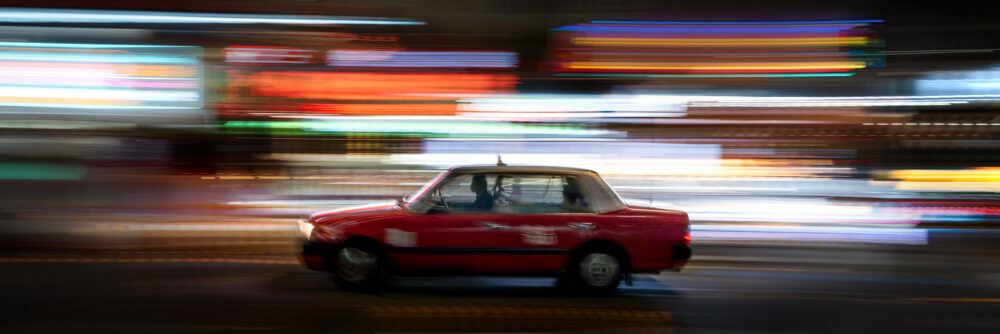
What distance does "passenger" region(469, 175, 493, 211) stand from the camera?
19.4 feet

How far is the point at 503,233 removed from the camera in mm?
5805

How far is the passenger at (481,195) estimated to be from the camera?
5.91 meters

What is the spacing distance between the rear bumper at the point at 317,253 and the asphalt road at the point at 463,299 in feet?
0.73

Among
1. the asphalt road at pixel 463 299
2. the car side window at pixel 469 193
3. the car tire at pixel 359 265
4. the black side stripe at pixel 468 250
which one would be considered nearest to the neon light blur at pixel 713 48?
the asphalt road at pixel 463 299

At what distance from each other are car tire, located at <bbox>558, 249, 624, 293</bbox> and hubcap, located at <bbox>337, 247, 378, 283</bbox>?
1.66 metres

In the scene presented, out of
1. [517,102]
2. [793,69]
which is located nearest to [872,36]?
[793,69]

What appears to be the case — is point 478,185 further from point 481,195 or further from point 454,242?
point 454,242

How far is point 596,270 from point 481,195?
3.81 ft

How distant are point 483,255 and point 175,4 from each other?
11.0 m

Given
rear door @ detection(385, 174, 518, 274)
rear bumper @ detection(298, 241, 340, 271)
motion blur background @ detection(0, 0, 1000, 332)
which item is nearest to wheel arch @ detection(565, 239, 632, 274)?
rear door @ detection(385, 174, 518, 274)

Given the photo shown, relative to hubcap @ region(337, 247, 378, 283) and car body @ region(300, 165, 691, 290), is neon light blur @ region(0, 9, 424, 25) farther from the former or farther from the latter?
hubcap @ region(337, 247, 378, 283)

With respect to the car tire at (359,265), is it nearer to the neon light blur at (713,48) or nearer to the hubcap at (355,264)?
the hubcap at (355,264)

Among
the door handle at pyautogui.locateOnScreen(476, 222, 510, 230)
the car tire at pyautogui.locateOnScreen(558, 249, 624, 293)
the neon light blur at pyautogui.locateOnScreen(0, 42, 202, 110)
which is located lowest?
the car tire at pyautogui.locateOnScreen(558, 249, 624, 293)

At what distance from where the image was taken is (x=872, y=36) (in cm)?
1878
